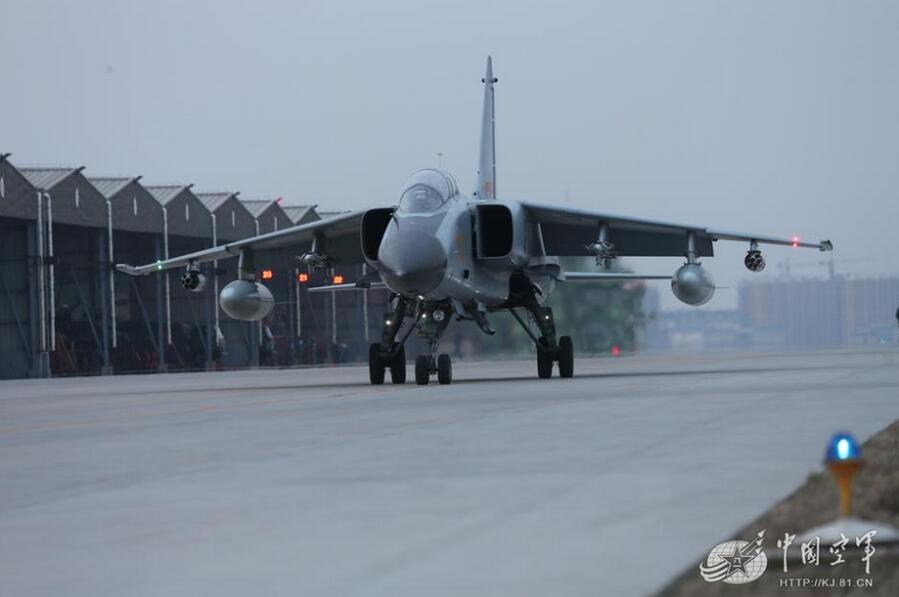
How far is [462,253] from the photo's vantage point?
2620 cm

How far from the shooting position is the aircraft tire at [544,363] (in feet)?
94.3

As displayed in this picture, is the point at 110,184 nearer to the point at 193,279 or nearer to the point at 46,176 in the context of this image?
the point at 46,176

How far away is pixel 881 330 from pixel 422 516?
7925cm

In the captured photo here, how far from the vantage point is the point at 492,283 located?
28016 mm

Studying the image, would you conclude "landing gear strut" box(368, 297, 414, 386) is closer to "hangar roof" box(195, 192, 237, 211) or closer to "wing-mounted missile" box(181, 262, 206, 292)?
"wing-mounted missile" box(181, 262, 206, 292)

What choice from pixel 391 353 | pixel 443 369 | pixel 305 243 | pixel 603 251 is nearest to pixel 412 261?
pixel 443 369

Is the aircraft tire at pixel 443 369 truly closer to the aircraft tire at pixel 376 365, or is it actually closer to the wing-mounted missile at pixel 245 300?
the aircraft tire at pixel 376 365

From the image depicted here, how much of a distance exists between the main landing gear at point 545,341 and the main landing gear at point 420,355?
8.45 ft

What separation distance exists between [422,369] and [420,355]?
68 cm

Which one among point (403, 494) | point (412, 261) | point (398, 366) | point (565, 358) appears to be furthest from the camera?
point (565, 358)

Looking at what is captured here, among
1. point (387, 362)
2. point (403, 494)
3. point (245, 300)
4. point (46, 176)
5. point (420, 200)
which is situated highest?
point (46, 176)

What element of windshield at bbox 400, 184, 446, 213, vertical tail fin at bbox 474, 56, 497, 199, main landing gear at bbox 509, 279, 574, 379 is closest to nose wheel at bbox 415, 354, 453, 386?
windshield at bbox 400, 184, 446, 213

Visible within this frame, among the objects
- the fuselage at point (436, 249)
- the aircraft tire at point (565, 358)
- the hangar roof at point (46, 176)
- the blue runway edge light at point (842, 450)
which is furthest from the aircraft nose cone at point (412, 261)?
the hangar roof at point (46, 176)

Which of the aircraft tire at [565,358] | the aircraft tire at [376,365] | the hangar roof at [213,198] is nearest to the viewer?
the aircraft tire at [376,365]
